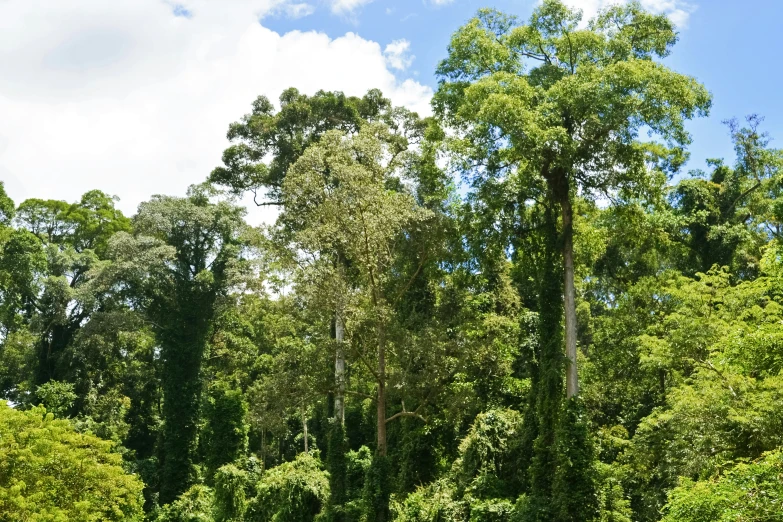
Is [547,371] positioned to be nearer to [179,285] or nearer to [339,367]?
[339,367]

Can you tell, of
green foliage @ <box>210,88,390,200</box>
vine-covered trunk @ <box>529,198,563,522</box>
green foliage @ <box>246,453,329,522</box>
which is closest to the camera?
vine-covered trunk @ <box>529,198,563,522</box>

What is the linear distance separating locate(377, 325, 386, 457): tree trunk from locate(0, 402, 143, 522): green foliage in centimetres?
577

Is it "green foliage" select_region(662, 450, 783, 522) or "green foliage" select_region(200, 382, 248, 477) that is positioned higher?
"green foliage" select_region(200, 382, 248, 477)

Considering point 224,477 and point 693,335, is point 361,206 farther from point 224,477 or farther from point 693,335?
point 224,477

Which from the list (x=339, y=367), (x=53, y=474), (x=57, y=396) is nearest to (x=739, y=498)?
(x=53, y=474)

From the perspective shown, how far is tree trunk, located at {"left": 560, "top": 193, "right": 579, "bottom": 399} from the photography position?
14703 mm

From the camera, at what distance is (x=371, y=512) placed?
706 inches

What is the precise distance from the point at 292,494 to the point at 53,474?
7.20 m

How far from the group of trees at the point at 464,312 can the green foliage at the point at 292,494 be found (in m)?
0.08

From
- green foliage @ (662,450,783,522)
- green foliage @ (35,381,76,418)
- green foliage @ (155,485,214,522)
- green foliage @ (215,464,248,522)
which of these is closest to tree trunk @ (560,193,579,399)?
green foliage @ (662,450,783,522)

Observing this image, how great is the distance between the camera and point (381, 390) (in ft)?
61.1

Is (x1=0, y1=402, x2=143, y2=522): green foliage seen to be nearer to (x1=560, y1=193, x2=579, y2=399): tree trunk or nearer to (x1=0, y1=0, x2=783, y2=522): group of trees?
(x1=0, y1=0, x2=783, y2=522): group of trees

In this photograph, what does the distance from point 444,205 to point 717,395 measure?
9124 millimetres

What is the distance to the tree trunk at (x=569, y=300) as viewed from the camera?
14.7 meters
